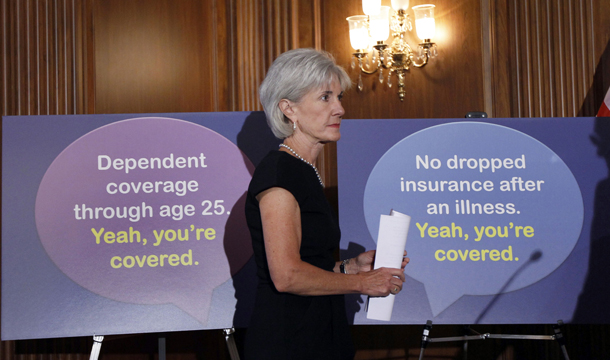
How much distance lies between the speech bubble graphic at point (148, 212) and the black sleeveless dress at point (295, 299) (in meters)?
0.79

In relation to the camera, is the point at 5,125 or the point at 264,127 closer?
the point at 5,125

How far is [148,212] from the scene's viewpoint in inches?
81.0

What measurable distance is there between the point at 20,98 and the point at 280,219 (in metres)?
2.44

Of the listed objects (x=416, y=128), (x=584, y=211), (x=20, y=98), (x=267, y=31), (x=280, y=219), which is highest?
(x=267, y=31)

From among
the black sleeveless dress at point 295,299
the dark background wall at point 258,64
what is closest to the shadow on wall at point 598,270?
the dark background wall at point 258,64

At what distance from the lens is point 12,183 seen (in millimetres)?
2016

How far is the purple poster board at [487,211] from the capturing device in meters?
2.07

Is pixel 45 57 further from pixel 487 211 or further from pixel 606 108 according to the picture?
pixel 606 108

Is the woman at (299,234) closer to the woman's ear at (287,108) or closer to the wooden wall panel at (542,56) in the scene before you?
the woman's ear at (287,108)

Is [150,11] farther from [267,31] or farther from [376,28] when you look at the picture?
[376,28]

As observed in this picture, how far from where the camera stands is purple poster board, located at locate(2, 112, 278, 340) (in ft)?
6.54

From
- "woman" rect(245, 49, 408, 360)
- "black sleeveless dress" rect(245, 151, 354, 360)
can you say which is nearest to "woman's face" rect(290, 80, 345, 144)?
"woman" rect(245, 49, 408, 360)

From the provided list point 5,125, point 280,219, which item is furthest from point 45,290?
point 280,219

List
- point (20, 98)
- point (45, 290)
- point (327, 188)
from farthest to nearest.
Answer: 1. point (327, 188)
2. point (20, 98)
3. point (45, 290)
